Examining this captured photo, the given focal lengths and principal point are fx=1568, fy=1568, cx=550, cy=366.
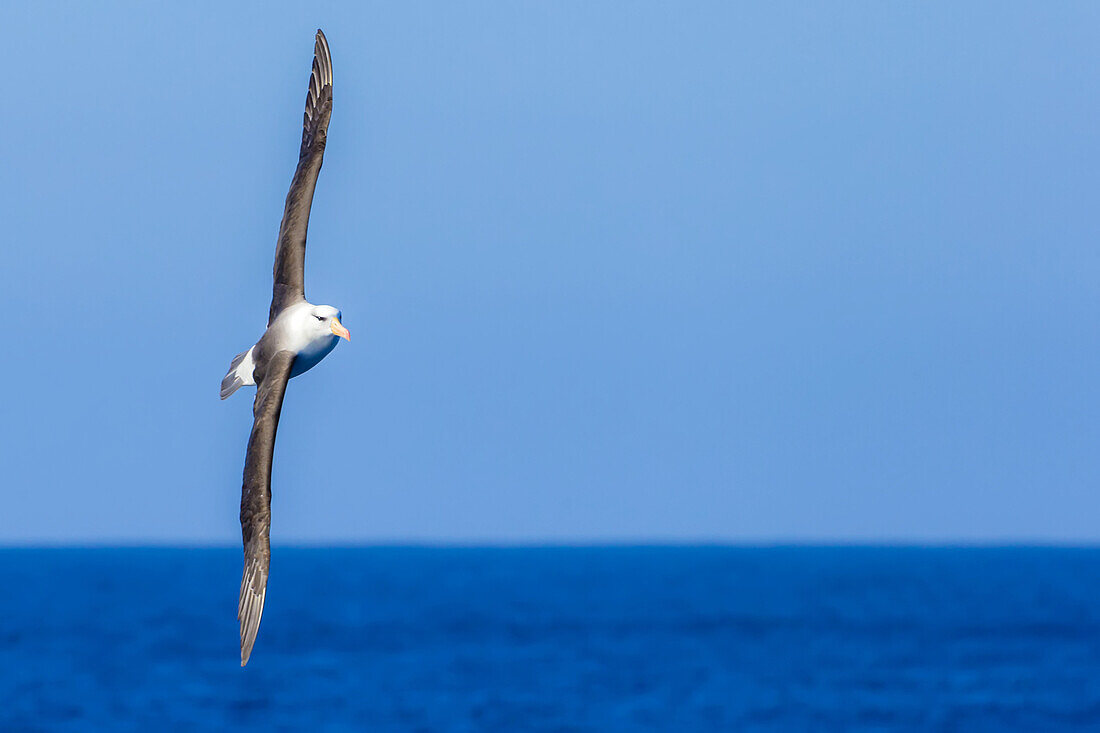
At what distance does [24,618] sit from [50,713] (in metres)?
30.9

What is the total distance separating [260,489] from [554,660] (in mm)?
42025

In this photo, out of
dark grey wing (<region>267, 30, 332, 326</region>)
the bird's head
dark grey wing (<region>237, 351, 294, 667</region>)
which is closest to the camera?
dark grey wing (<region>237, 351, 294, 667</region>)

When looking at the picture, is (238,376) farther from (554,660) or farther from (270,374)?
(554,660)

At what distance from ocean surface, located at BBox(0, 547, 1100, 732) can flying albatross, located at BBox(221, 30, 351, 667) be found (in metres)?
28.3

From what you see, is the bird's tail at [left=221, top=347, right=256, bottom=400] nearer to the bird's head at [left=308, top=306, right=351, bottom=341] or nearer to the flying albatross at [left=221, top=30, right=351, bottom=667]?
the flying albatross at [left=221, top=30, right=351, bottom=667]

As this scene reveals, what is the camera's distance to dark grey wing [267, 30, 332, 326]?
16109 mm

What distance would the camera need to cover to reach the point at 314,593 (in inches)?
3595

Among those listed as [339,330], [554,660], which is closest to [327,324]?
[339,330]

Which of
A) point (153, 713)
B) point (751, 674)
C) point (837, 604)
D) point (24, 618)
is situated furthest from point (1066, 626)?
point (24, 618)

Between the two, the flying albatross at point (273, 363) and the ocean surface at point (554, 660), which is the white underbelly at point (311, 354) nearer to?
the flying albatross at point (273, 363)

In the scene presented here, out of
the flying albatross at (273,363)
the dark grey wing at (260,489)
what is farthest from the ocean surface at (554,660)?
the dark grey wing at (260,489)

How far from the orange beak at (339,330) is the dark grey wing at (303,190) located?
1006 mm

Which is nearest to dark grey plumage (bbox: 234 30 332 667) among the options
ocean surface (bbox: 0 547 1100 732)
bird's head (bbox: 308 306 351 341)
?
bird's head (bbox: 308 306 351 341)

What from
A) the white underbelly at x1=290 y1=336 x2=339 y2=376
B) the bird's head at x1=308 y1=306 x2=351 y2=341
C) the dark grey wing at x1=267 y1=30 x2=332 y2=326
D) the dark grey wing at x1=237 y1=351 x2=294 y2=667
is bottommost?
the dark grey wing at x1=237 y1=351 x2=294 y2=667
